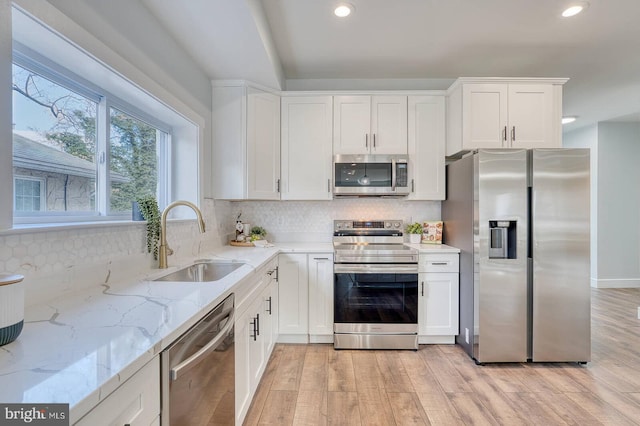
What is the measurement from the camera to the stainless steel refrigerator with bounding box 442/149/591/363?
236 centimetres

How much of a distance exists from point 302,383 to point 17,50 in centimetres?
234

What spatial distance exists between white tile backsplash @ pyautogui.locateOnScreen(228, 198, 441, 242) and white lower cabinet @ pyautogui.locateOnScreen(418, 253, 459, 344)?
70 centimetres

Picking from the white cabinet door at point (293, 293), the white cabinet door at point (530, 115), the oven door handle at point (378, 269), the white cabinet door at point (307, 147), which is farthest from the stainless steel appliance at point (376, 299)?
the white cabinet door at point (530, 115)

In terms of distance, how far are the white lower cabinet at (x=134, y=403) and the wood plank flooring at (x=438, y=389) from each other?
117 cm

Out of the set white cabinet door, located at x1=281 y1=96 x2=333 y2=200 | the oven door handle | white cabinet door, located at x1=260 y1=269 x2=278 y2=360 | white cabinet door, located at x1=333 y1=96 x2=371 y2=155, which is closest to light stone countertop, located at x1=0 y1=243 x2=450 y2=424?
white cabinet door, located at x1=260 y1=269 x2=278 y2=360

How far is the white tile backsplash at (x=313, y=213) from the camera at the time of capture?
128 inches

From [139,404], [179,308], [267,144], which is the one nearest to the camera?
[139,404]

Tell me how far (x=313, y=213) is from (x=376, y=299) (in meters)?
1.16

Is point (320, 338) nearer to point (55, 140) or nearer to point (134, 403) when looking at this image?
point (134, 403)

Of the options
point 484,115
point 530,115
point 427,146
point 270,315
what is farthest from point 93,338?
point 530,115

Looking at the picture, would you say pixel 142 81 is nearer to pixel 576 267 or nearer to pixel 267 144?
pixel 267 144

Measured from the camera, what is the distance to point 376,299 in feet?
8.57

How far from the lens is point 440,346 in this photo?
271 cm

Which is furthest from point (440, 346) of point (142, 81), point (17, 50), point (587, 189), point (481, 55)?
point (17, 50)
